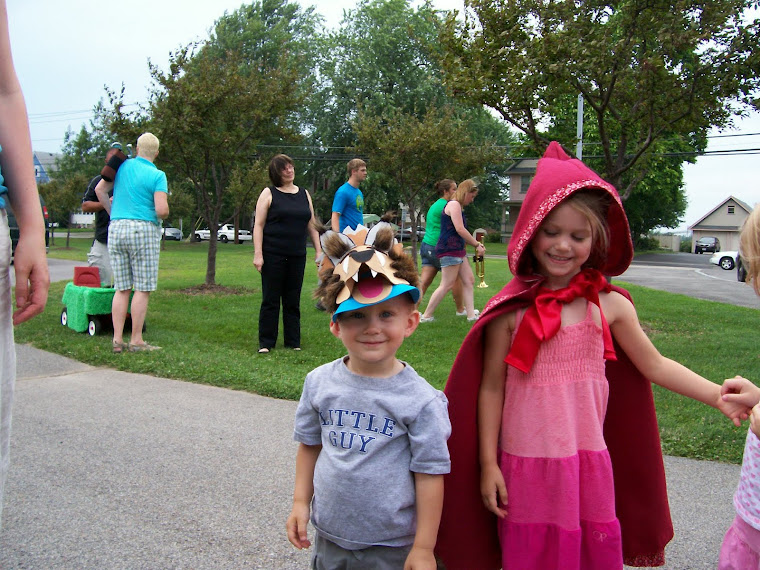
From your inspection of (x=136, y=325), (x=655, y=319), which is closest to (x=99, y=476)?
(x=136, y=325)

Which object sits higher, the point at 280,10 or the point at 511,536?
the point at 280,10

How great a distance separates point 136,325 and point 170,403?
6.19 feet

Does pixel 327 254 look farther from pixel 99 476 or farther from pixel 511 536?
pixel 99 476

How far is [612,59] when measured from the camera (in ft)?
24.9

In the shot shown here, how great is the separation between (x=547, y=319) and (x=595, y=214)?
38 centimetres

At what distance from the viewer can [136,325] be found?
260 inches

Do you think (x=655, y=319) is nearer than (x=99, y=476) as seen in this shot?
No

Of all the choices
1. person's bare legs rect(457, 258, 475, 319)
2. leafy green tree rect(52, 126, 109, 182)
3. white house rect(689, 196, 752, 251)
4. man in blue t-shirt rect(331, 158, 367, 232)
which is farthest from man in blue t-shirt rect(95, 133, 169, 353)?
white house rect(689, 196, 752, 251)

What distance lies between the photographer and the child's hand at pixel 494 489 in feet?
7.04

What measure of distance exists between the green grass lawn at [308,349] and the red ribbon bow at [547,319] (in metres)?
2.46

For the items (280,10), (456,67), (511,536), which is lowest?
(511,536)

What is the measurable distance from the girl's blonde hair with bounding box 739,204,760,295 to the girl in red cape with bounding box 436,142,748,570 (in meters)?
0.36

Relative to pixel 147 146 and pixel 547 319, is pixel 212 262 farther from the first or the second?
pixel 547 319

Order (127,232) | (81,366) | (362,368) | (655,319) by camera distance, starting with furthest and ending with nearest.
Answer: (655,319) → (127,232) → (81,366) → (362,368)
